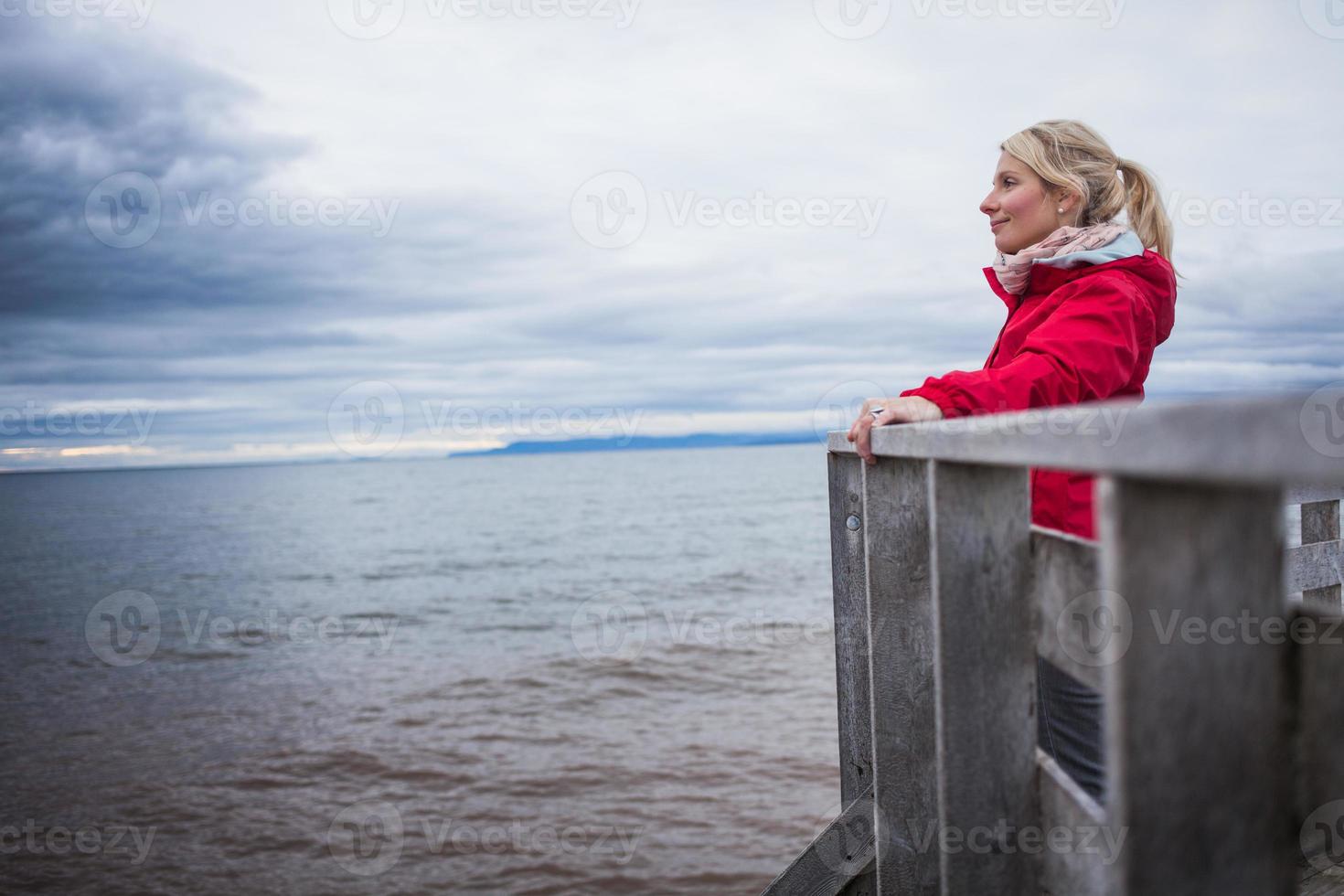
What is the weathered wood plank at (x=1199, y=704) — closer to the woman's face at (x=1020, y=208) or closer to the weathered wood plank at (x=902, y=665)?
the weathered wood plank at (x=902, y=665)

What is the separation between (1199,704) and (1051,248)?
1.74 metres

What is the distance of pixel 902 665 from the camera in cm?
180

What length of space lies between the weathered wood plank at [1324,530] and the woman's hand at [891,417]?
2866mm

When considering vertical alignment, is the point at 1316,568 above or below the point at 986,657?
below

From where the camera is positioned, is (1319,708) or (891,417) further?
(891,417)

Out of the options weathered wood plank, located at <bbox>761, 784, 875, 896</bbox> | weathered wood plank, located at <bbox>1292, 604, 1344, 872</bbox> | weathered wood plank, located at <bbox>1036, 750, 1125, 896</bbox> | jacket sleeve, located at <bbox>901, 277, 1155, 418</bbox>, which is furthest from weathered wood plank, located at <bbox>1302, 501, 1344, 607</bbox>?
weathered wood plank, located at <bbox>1292, 604, 1344, 872</bbox>

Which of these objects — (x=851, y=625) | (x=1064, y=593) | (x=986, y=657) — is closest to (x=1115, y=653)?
(x=1064, y=593)

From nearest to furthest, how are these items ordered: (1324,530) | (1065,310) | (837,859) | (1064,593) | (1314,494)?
(1064,593), (1065,310), (837,859), (1314,494), (1324,530)

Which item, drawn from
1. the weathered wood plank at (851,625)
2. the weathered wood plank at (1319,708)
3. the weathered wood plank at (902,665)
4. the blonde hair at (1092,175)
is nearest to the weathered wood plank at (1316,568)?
the blonde hair at (1092,175)

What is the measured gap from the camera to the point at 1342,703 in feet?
2.50

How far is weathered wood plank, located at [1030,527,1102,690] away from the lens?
1.09 metres

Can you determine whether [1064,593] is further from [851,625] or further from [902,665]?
[851,625]

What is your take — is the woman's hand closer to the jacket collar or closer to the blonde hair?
the jacket collar

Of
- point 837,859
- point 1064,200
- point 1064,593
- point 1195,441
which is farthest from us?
point 1064,200
